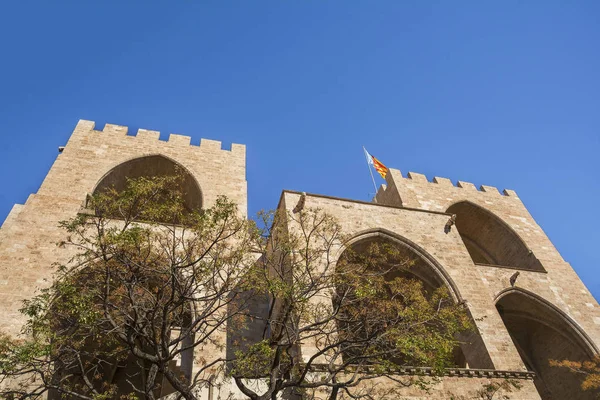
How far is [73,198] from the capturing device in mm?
12781

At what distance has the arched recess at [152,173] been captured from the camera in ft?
48.1

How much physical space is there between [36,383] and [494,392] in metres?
9.44

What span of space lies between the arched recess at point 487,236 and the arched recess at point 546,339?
3096 millimetres

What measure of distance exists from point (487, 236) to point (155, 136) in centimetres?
1448

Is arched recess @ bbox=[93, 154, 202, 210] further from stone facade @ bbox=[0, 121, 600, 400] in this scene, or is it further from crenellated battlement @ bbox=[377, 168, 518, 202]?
crenellated battlement @ bbox=[377, 168, 518, 202]

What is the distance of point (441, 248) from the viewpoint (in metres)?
13.3

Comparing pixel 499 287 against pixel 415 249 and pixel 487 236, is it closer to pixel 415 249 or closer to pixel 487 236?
pixel 415 249

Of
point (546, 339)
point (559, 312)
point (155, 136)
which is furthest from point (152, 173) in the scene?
point (546, 339)

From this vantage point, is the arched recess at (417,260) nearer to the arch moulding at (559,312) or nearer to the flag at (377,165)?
the arch moulding at (559,312)

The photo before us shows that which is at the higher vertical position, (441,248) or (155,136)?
(155,136)

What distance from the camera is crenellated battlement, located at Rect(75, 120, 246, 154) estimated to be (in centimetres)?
1607

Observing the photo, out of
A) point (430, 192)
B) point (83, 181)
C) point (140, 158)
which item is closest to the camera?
point (83, 181)

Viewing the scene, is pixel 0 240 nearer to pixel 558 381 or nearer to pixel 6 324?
pixel 6 324

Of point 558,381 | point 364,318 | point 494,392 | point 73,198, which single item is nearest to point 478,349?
point 494,392
